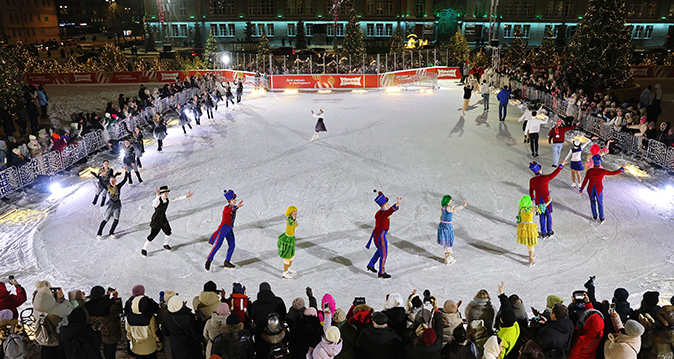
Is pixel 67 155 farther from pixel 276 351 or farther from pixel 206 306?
pixel 276 351

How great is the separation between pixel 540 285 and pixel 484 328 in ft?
11.2

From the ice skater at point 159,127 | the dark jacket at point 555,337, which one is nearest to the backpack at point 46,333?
the dark jacket at point 555,337

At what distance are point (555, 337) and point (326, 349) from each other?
7.68 feet

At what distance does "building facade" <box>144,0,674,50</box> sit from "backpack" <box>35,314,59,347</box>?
5651cm

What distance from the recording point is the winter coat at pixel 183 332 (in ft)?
17.7

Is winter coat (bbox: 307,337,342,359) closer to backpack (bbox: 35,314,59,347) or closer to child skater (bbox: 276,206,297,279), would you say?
backpack (bbox: 35,314,59,347)

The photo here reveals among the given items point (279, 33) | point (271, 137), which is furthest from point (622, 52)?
point (279, 33)

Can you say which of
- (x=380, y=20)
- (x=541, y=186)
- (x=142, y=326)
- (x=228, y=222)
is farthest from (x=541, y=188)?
(x=380, y=20)

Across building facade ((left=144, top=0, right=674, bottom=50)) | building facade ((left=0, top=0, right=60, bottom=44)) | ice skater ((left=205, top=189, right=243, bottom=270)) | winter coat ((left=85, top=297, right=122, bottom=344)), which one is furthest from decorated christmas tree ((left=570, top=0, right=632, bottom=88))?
building facade ((left=0, top=0, right=60, bottom=44))

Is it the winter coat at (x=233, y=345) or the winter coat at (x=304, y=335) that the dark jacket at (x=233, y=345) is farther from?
the winter coat at (x=304, y=335)

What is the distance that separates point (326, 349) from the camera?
16.2ft

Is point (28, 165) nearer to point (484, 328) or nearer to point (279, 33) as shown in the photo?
point (484, 328)

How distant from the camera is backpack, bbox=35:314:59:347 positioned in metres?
5.57

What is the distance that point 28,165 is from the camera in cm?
1309
